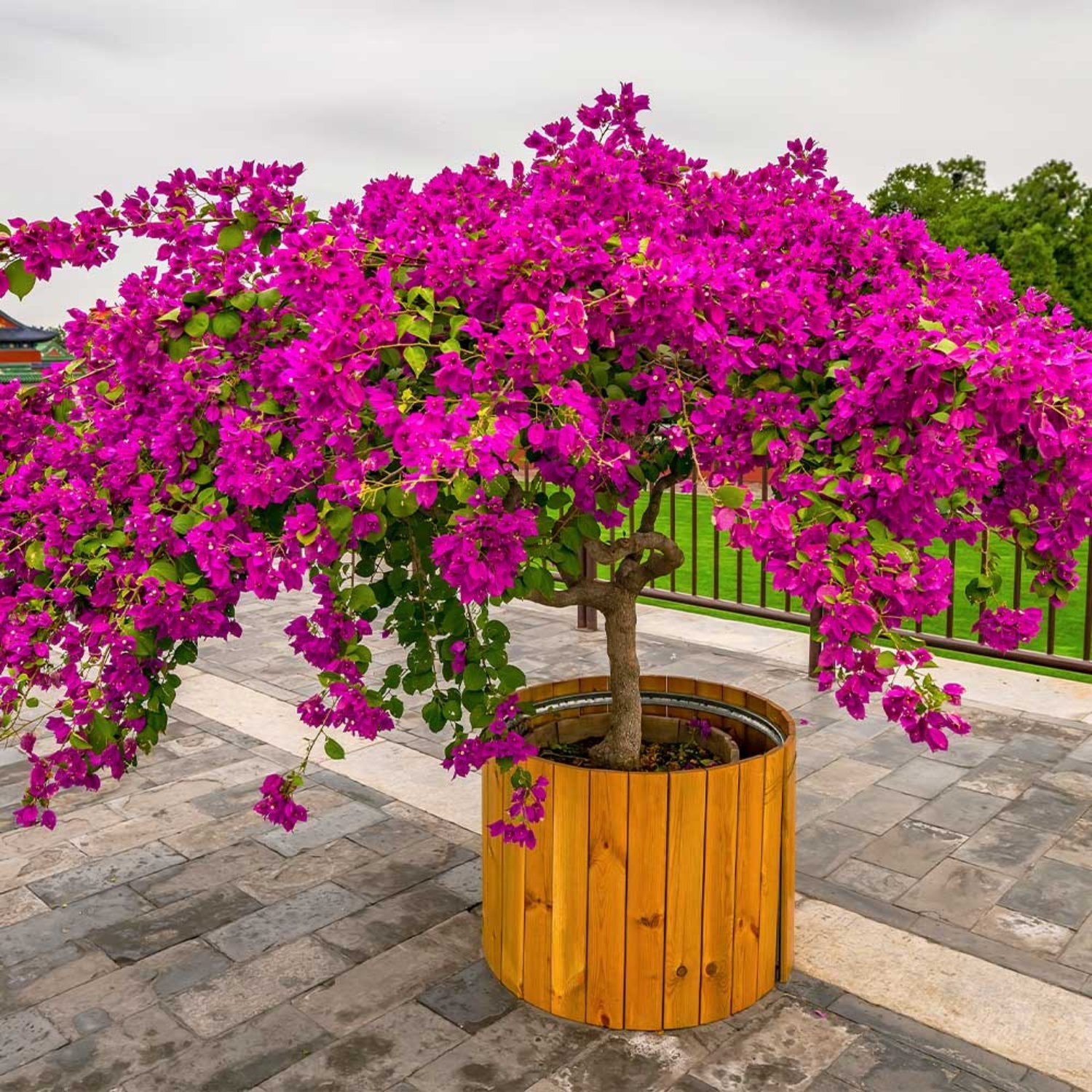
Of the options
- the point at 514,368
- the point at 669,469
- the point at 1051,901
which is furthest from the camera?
A: the point at 1051,901

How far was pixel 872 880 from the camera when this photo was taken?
3930mm

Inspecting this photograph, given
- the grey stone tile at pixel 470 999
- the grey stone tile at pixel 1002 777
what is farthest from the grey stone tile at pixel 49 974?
the grey stone tile at pixel 1002 777

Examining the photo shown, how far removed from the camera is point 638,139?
9.43 feet

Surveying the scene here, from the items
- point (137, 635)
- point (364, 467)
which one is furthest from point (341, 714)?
point (364, 467)

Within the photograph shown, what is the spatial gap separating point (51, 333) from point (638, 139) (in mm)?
31794

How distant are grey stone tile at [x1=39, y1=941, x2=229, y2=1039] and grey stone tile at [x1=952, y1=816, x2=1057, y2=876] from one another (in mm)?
2729

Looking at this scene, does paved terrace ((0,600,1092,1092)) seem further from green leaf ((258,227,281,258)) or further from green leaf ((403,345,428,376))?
green leaf ((258,227,281,258))

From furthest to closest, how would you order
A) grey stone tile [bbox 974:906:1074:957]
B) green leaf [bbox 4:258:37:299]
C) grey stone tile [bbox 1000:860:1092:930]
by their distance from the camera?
grey stone tile [bbox 1000:860:1092:930] → grey stone tile [bbox 974:906:1074:957] → green leaf [bbox 4:258:37:299]

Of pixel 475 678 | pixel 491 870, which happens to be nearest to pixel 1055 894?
pixel 491 870

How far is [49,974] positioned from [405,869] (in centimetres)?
123

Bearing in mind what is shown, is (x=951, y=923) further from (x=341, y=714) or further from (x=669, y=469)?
(x=341, y=714)

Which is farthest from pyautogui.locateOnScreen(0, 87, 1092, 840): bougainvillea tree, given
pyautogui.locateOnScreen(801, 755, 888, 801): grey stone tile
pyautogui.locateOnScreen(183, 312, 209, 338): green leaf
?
pyautogui.locateOnScreen(801, 755, 888, 801): grey stone tile

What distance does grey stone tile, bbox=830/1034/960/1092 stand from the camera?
2799mm

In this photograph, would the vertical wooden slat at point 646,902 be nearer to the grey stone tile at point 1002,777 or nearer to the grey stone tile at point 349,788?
the grey stone tile at point 349,788
